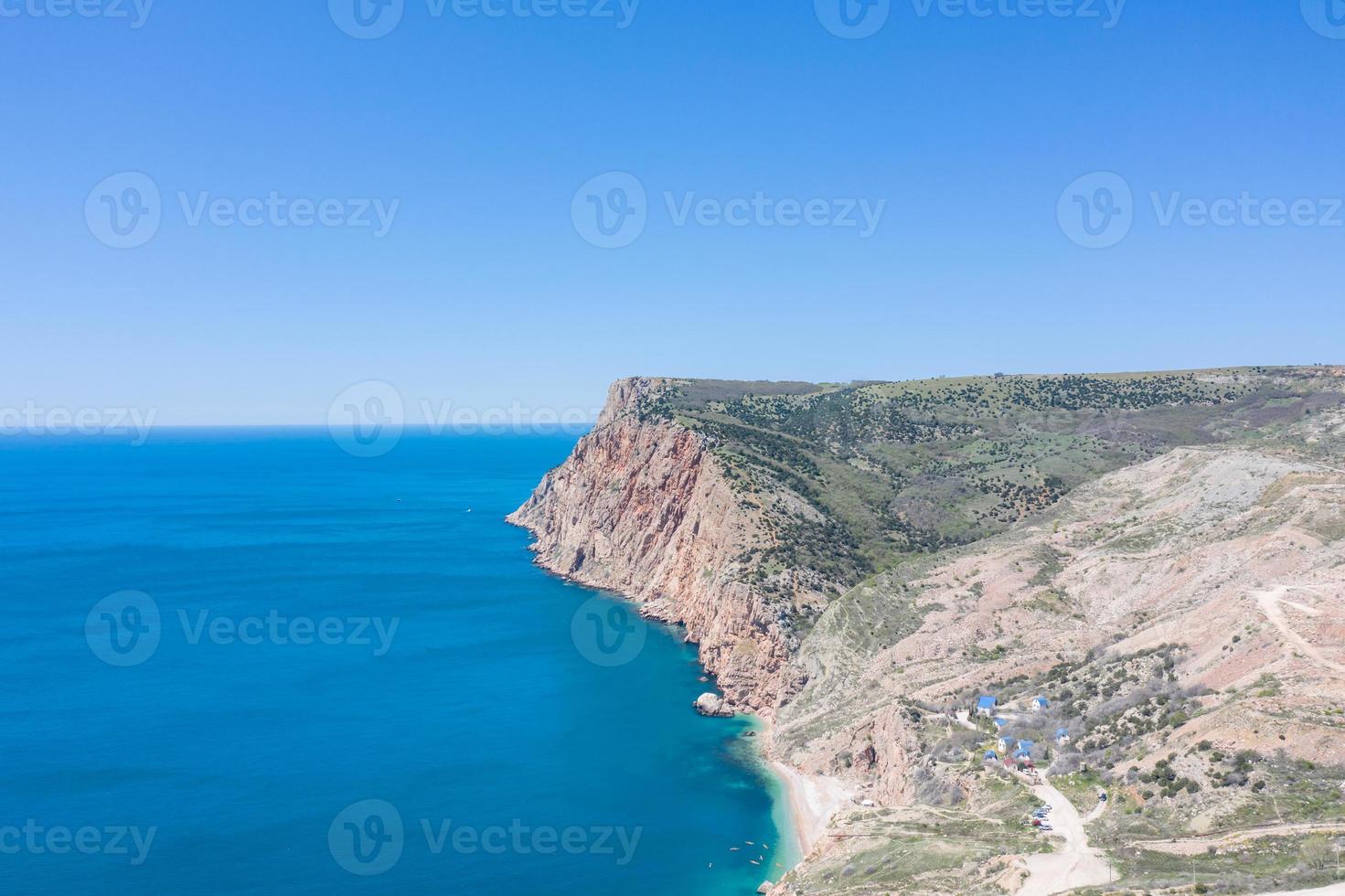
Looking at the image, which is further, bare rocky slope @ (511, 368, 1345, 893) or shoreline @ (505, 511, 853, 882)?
shoreline @ (505, 511, 853, 882)

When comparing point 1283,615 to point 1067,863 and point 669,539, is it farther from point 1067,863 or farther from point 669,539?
point 669,539

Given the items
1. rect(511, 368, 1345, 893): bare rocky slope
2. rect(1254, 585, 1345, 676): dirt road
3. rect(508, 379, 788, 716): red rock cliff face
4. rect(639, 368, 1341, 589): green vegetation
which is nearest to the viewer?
rect(511, 368, 1345, 893): bare rocky slope

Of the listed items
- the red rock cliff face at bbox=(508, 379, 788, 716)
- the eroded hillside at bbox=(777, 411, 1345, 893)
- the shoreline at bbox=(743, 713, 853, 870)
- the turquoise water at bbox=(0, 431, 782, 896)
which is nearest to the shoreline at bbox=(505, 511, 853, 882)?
the shoreline at bbox=(743, 713, 853, 870)

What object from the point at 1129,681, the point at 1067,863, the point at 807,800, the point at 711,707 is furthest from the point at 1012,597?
the point at 1067,863

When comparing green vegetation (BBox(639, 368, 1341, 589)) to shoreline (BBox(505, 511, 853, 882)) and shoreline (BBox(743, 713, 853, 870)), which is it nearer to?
shoreline (BBox(505, 511, 853, 882))

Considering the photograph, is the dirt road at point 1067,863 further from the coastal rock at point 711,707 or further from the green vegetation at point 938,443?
the coastal rock at point 711,707

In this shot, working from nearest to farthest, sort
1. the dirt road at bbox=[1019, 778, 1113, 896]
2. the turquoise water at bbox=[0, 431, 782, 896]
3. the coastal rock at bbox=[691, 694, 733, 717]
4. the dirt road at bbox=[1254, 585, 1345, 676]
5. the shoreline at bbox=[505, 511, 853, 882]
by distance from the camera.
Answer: the dirt road at bbox=[1019, 778, 1113, 896] → the dirt road at bbox=[1254, 585, 1345, 676] → the turquoise water at bbox=[0, 431, 782, 896] → the shoreline at bbox=[505, 511, 853, 882] → the coastal rock at bbox=[691, 694, 733, 717]

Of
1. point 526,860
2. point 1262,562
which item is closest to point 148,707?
point 526,860

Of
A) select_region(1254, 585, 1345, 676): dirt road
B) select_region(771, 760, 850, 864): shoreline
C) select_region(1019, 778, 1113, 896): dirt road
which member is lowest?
select_region(771, 760, 850, 864): shoreline
